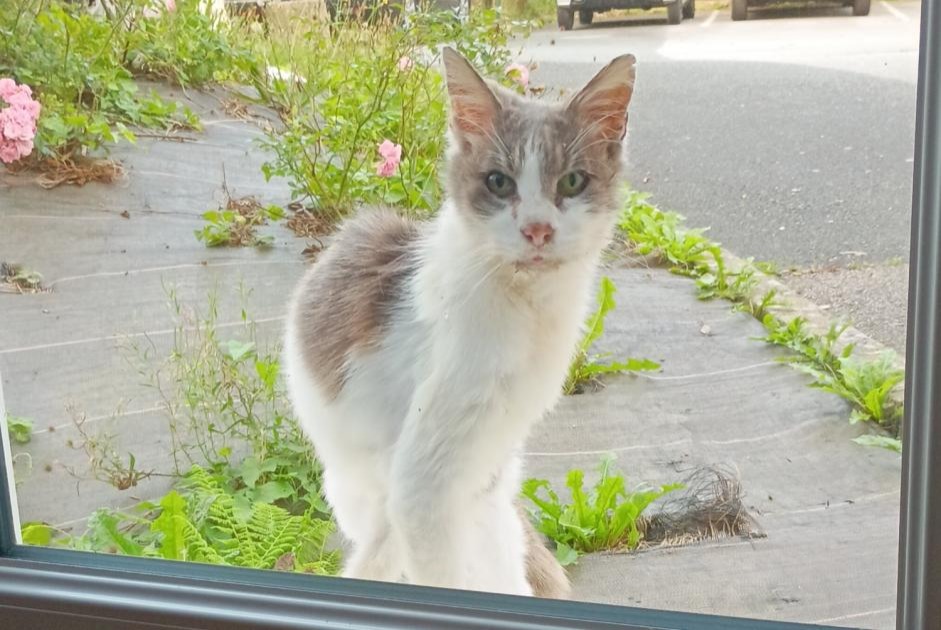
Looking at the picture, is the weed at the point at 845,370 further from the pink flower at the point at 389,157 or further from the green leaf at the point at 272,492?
the green leaf at the point at 272,492

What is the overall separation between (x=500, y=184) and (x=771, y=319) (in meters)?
0.45

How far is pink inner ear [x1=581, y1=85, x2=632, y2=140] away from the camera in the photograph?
1026mm

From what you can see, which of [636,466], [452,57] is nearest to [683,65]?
[452,57]

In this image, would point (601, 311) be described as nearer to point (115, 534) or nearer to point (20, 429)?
point (115, 534)

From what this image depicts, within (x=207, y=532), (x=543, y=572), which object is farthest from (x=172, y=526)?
(x=543, y=572)

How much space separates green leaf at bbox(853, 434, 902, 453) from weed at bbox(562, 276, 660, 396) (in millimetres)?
282

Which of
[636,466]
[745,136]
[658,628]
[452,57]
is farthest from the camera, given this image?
[636,466]

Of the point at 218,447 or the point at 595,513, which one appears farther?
the point at 218,447

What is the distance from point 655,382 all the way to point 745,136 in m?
0.36

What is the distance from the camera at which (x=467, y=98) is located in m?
1.05

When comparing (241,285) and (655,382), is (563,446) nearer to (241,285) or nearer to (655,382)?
(655,382)

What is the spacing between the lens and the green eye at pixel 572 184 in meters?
1.03

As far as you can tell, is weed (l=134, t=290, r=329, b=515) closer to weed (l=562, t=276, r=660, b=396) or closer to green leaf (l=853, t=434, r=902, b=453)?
weed (l=562, t=276, r=660, b=396)

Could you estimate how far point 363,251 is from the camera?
1.20 metres
